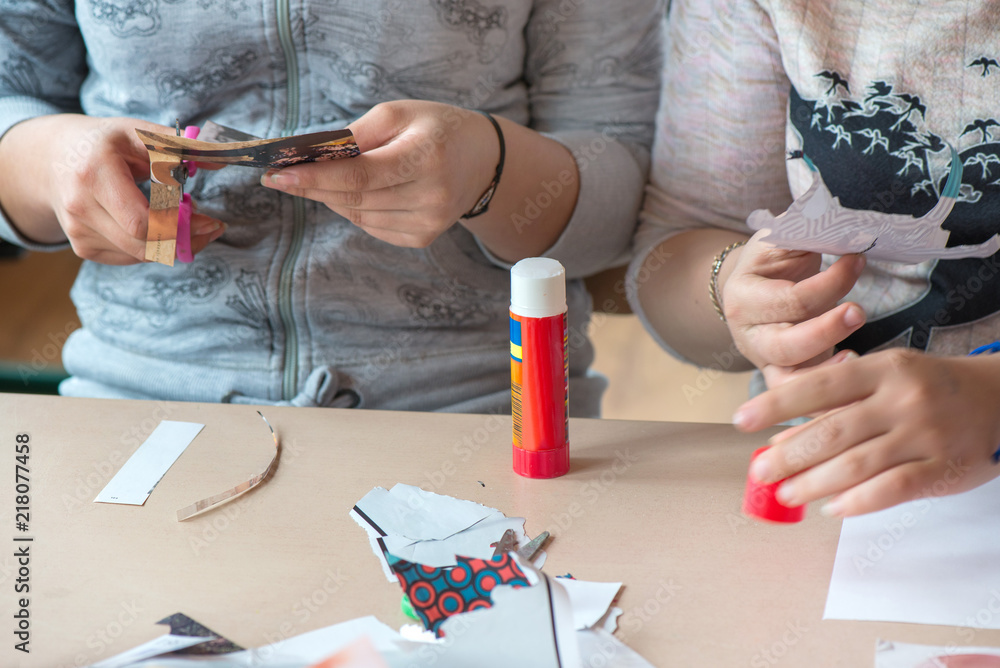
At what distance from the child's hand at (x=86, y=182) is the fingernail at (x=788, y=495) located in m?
0.56

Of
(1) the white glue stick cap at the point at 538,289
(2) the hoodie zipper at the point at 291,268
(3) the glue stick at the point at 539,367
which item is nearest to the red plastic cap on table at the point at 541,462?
(3) the glue stick at the point at 539,367

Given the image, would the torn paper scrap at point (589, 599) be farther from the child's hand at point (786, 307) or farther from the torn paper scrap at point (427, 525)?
the child's hand at point (786, 307)

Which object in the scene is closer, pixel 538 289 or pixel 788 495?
pixel 788 495

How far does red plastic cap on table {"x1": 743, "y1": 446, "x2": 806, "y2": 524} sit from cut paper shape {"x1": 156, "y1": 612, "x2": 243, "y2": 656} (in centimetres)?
33

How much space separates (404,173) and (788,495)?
407 mm

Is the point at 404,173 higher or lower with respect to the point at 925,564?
higher

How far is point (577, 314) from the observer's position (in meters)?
1.04

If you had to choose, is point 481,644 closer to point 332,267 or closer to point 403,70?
point 332,267

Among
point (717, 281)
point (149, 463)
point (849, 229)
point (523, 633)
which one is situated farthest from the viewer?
point (717, 281)

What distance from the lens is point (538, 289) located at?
61 centimetres

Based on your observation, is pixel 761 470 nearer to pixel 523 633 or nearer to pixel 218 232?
pixel 523 633

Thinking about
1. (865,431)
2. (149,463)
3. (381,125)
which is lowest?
(149,463)

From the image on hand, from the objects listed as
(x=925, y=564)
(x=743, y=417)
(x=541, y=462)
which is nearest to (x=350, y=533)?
(x=541, y=462)

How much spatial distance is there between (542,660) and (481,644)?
0.04m
